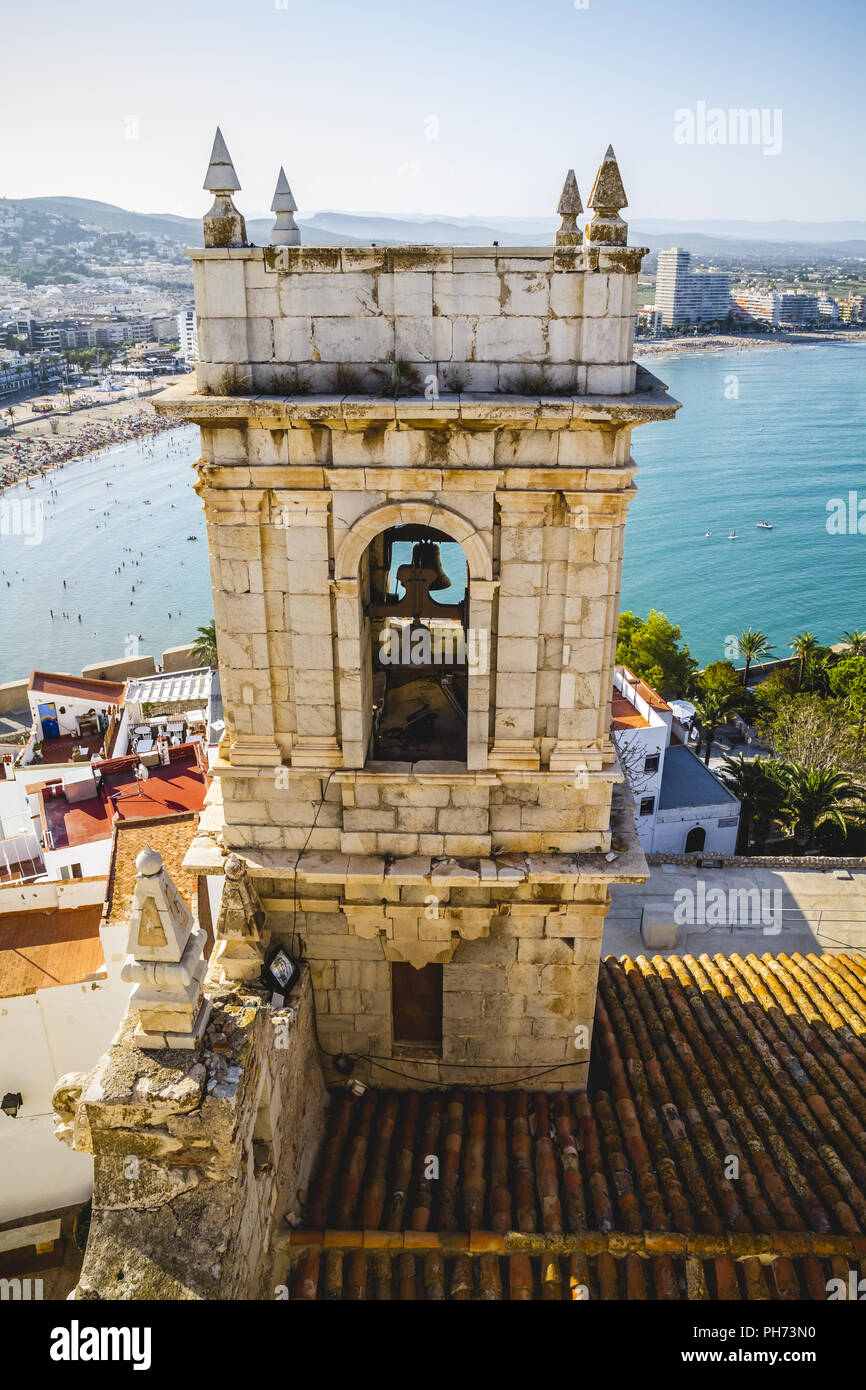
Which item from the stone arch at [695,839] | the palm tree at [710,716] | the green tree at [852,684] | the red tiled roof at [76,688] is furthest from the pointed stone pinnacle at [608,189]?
the green tree at [852,684]

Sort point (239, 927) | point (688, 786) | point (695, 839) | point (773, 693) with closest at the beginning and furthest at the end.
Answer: point (239, 927), point (695, 839), point (688, 786), point (773, 693)

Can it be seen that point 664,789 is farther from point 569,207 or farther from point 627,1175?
point 569,207

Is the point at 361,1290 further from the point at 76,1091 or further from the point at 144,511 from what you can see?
the point at 144,511

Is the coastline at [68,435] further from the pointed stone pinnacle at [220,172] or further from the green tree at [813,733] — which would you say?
the pointed stone pinnacle at [220,172]

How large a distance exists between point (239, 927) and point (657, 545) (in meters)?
93.3

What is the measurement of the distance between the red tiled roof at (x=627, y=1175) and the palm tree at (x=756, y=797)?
75.6 ft

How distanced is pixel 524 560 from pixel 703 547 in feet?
309

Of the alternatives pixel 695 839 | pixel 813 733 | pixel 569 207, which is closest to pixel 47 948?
pixel 569 207

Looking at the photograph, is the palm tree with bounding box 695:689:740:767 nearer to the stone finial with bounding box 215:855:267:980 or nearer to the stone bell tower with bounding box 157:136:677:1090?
the stone bell tower with bounding box 157:136:677:1090

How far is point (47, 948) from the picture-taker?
19578 millimetres

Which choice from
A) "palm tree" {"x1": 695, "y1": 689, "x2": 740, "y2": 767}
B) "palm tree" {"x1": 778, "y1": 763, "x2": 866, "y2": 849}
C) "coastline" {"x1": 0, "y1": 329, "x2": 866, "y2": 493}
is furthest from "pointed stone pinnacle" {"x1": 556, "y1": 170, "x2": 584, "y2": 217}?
"coastline" {"x1": 0, "y1": 329, "x2": 866, "y2": 493}

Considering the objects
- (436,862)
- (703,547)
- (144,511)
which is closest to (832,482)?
(703,547)

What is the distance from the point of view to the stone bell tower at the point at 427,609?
8383 mm

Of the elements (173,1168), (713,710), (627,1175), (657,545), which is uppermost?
(173,1168)
